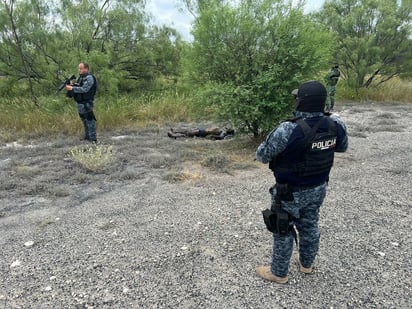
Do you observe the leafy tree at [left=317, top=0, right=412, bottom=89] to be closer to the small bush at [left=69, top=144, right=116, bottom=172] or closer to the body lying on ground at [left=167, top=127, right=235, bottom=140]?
the body lying on ground at [left=167, top=127, right=235, bottom=140]

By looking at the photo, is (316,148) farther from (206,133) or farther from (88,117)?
(88,117)

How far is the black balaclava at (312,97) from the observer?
2.16 metres

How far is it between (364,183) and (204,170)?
99.2 inches

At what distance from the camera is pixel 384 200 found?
168 inches

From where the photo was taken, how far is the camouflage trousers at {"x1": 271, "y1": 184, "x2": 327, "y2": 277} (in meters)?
2.38

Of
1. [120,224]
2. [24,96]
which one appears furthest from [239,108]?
[24,96]

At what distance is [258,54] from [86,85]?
11.9ft

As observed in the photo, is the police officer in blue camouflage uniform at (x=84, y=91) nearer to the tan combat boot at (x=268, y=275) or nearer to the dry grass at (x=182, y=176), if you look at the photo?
the dry grass at (x=182, y=176)

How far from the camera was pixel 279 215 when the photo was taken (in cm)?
237

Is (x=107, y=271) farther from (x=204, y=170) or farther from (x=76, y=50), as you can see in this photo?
(x=76, y=50)

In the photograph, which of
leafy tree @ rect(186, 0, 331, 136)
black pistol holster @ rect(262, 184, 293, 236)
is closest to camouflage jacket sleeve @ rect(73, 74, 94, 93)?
leafy tree @ rect(186, 0, 331, 136)

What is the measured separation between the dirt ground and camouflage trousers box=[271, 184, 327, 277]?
0.20 metres

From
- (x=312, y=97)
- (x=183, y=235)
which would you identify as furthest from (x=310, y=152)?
(x=183, y=235)

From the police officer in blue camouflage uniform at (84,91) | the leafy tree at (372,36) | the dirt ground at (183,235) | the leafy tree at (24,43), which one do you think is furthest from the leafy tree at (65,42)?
the leafy tree at (372,36)
